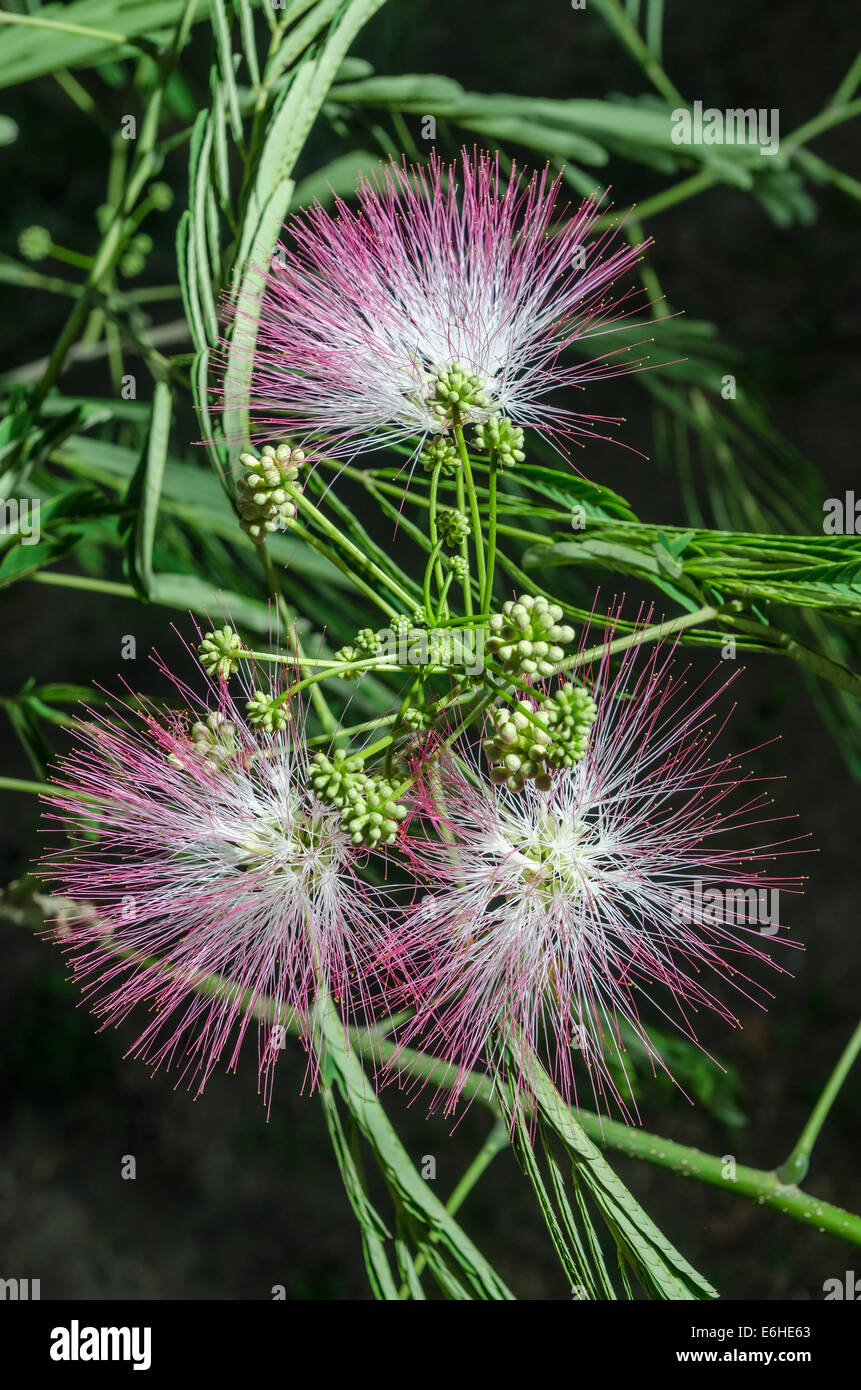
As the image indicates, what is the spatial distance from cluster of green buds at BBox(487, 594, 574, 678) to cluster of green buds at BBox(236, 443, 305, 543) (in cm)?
15

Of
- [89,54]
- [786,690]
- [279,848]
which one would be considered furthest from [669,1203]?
[89,54]

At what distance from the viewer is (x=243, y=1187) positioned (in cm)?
208

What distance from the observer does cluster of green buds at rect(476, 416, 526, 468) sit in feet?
2.15

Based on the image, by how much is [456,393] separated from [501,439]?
0.04 metres

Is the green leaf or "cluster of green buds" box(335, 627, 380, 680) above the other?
the green leaf

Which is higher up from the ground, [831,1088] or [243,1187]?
[831,1088]

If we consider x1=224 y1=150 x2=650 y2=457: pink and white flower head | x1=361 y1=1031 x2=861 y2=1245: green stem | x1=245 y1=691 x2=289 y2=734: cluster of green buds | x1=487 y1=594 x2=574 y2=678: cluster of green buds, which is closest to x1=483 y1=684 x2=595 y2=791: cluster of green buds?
x1=487 y1=594 x2=574 y2=678: cluster of green buds

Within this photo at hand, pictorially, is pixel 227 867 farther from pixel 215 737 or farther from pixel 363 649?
pixel 363 649

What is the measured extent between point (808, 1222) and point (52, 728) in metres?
1.79

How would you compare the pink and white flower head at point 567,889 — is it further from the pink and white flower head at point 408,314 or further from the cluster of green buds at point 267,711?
the pink and white flower head at point 408,314

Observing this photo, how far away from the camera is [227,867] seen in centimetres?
71

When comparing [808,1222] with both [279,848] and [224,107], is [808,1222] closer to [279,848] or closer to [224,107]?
[279,848]

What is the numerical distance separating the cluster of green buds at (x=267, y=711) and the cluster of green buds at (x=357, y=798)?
32mm

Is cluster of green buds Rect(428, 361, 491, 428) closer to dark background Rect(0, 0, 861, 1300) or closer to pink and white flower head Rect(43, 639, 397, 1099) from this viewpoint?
pink and white flower head Rect(43, 639, 397, 1099)
